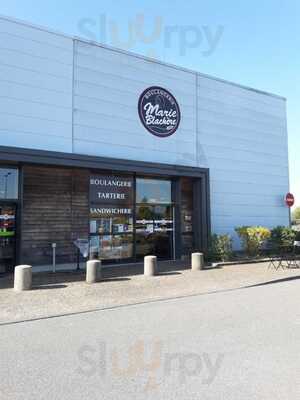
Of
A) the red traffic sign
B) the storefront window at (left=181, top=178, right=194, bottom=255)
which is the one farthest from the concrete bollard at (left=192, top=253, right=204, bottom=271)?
the red traffic sign

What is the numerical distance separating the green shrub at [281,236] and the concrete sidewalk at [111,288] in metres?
4.29

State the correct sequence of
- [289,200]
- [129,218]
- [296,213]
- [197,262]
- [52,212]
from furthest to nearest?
[296,213], [289,200], [129,218], [52,212], [197,262]

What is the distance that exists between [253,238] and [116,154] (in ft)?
21.7

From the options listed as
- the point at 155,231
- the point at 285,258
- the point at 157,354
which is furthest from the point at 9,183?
the point at 285,258

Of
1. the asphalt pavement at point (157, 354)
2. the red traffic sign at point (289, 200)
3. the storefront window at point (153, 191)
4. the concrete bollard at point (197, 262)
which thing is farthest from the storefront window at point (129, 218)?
the asphalt pavement at point (157, 354)

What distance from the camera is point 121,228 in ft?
50.6

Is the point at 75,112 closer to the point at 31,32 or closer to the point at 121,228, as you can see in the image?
the point at 31,32

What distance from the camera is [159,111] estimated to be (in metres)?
16.3

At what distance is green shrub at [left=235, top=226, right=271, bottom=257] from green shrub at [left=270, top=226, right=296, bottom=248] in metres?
1.06

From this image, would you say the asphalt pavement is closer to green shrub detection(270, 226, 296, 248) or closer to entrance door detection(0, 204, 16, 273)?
entrance door detection(0, 204, 16, 273)

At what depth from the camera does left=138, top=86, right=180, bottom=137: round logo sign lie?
15965mm

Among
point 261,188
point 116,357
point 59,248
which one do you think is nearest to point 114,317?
point 116,357

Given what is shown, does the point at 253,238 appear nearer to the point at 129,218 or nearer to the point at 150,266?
the point at 129,218

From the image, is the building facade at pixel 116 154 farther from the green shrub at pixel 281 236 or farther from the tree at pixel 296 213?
the tree at pixel 296 213
